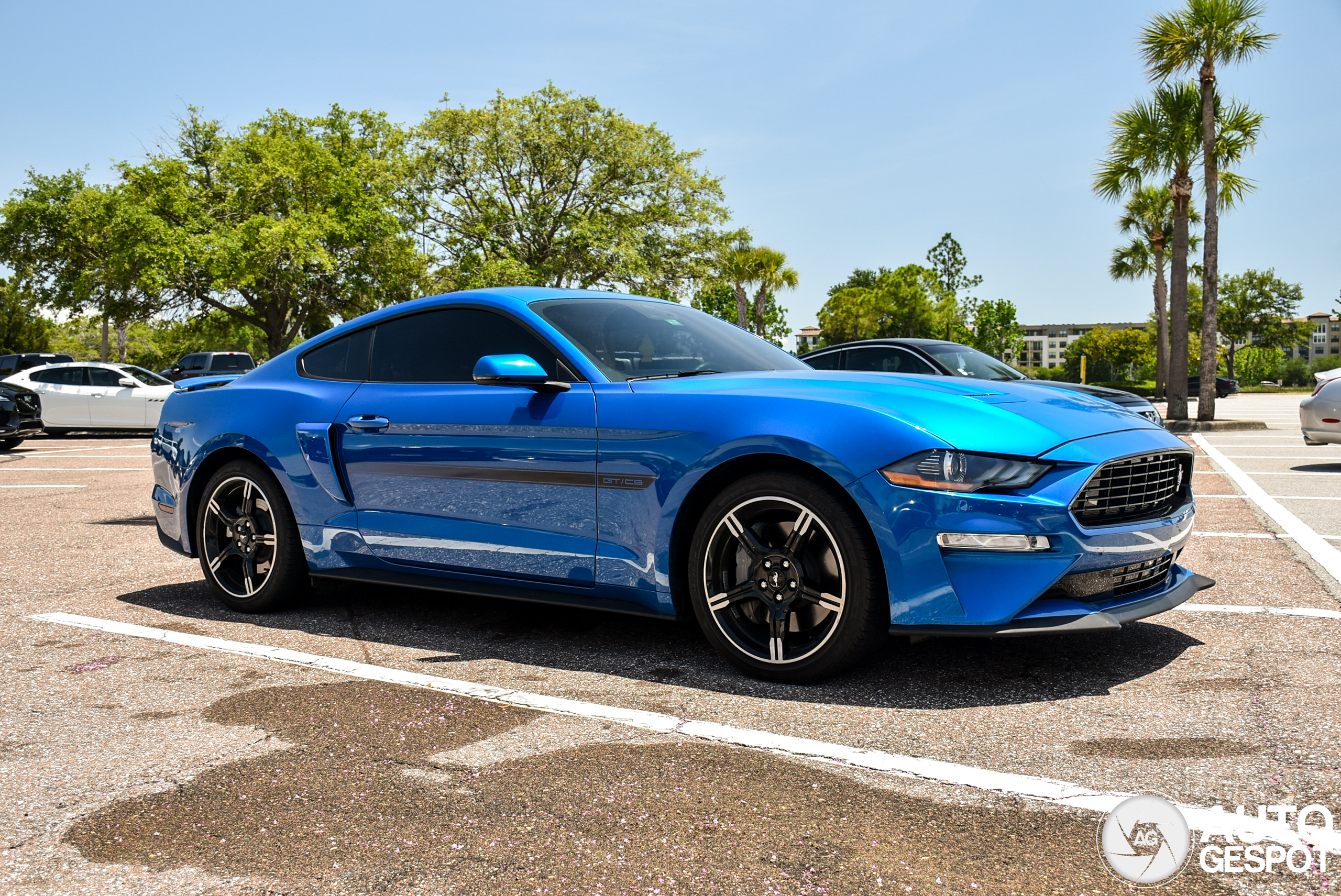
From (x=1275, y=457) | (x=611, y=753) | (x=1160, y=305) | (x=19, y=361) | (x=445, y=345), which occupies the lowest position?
(x=611, y=753)

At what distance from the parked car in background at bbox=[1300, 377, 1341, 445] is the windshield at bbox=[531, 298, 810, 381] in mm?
9565

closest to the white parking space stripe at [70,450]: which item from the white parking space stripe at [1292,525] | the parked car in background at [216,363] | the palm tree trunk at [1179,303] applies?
the parked car in background at [216,363]

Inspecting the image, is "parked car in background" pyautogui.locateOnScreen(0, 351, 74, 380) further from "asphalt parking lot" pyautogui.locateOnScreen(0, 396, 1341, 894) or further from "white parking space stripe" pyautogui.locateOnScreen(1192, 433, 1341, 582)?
"asphalt parking lot" pyautogui.locateOnScreen(0, 396, 1341, 894)

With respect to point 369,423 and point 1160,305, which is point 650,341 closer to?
point 369,423

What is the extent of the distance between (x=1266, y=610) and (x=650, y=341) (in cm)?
308

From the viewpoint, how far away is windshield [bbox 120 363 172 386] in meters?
20.7

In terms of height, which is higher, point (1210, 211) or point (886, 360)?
point (1210, 211)

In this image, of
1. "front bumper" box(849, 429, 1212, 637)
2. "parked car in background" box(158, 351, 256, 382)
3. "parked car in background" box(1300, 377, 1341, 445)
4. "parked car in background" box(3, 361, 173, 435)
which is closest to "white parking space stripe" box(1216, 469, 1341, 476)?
"parked car in background" box(1300, 377, 1341, 445)

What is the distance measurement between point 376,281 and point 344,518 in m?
31.8

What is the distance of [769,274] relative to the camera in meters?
52.0

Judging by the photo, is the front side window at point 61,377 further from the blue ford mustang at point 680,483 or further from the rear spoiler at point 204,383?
the blue ford mustang at point 680,483

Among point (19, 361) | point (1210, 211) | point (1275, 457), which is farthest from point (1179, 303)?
point (19, 361)

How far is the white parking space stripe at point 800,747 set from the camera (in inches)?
99.3

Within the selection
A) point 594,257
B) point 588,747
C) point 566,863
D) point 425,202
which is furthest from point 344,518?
point 425,202
